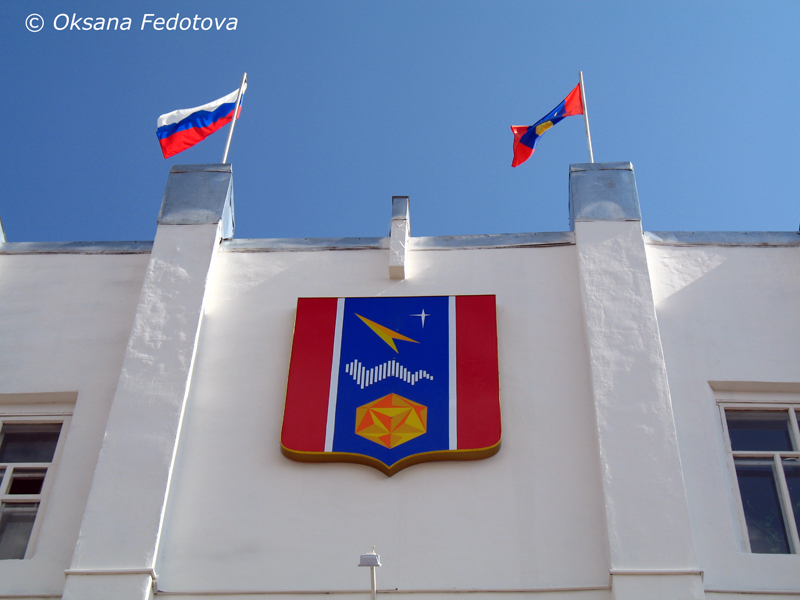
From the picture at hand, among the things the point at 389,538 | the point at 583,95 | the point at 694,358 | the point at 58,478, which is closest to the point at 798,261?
the point at 694,358

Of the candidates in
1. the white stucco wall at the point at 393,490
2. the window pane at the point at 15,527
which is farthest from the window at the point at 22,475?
the white stucco wall at the point at 393,490

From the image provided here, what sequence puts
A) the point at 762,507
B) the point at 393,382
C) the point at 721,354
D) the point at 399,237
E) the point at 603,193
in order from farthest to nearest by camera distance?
the point at 603,193 → the point at 399,237 → the point at 721,354 → the point at 393,382 → the point at 762,507

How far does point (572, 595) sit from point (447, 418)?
6.69ft

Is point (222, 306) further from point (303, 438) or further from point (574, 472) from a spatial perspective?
point (574, 472)

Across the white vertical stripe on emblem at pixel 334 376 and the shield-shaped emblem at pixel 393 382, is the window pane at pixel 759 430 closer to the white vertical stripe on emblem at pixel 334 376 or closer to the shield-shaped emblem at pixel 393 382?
the shield-shaped emblem at pixel 393 382

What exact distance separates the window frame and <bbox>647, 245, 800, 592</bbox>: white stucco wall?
244 inches

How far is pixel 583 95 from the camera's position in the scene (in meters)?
11.9

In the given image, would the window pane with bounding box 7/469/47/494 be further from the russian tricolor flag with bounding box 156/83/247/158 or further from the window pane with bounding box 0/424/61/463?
the russian tricolor flag with bounding box 156/83/247/158

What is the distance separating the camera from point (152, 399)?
8.94m

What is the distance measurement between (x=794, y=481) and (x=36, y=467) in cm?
753

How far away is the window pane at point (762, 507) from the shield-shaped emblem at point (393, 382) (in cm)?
244

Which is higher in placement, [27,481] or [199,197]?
[199,197]

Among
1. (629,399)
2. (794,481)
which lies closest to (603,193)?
(629,399)

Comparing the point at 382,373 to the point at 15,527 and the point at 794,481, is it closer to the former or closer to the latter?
the point at 15,527
